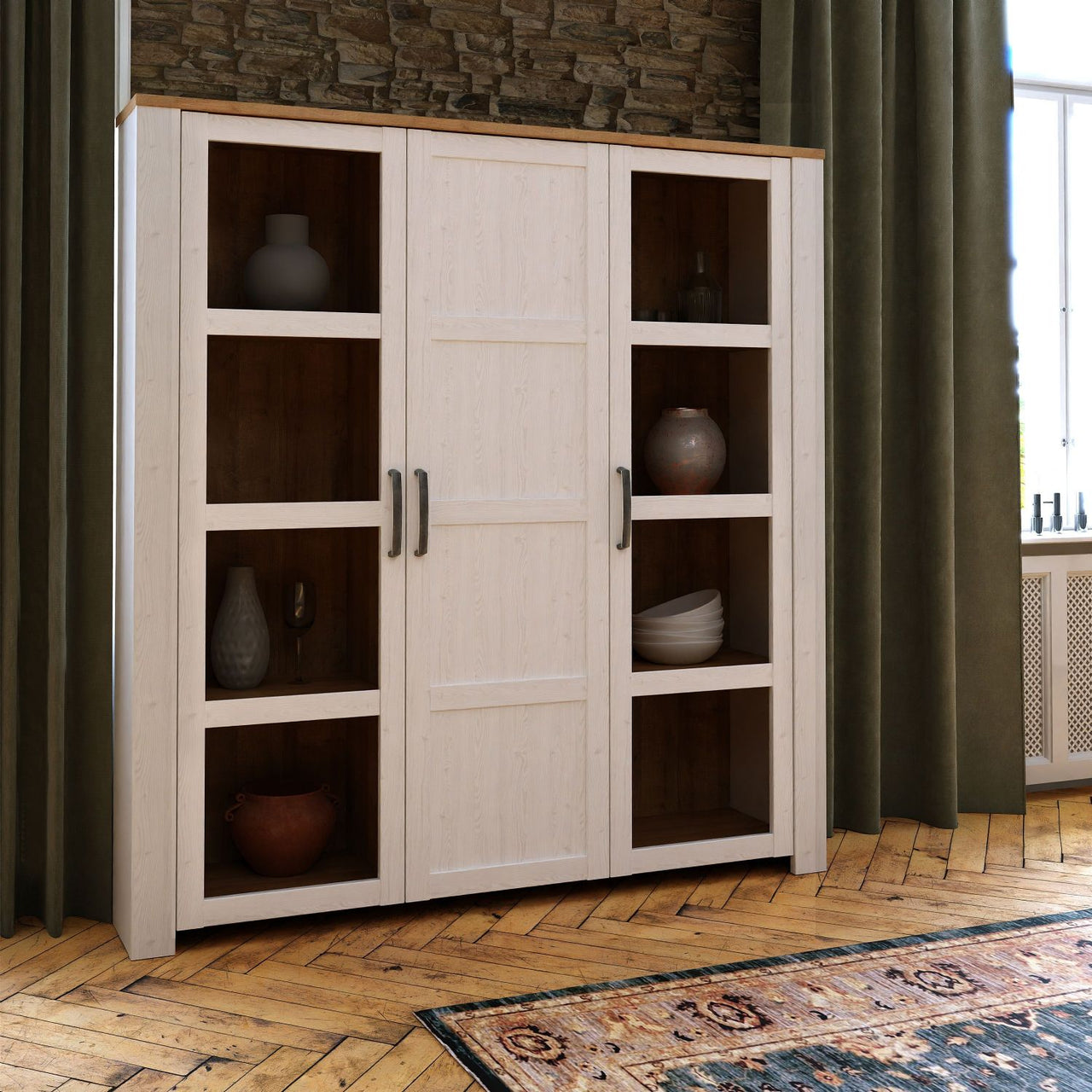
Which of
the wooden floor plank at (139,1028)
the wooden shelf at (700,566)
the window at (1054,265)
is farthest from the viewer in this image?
the window at (1054,265)

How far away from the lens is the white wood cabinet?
2723mm

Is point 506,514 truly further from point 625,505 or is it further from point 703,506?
point 703,506

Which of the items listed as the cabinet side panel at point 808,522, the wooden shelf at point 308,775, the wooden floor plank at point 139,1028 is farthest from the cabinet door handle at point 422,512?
the wooden floor plank at point 139,1028

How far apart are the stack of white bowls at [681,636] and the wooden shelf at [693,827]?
46 centimetres

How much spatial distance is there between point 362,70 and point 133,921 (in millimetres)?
2209

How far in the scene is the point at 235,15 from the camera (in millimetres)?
3189

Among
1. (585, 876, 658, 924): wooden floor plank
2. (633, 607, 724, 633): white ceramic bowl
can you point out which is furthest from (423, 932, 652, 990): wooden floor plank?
(633, 607, 724, 633): white ceramic bowl

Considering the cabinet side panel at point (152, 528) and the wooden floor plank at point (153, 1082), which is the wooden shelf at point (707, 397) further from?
the wooden floor plank at point (153, 1082)

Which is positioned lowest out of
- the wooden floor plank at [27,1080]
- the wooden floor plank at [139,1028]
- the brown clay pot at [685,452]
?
the wooden floor plank at [27,1080]

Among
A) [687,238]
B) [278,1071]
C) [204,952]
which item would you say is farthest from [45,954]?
[687,238]

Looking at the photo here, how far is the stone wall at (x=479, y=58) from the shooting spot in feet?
10.4

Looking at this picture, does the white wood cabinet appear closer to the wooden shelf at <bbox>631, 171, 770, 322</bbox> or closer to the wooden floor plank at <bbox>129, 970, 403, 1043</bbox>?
the wooden shelf at <bbox>631, 171, 770, 322</bbox>

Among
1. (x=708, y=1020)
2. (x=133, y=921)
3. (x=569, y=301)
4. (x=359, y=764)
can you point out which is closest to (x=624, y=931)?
(x=708, y=1020)

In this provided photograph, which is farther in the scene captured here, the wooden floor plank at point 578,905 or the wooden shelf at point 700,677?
the wooden shelf at point 700,677
